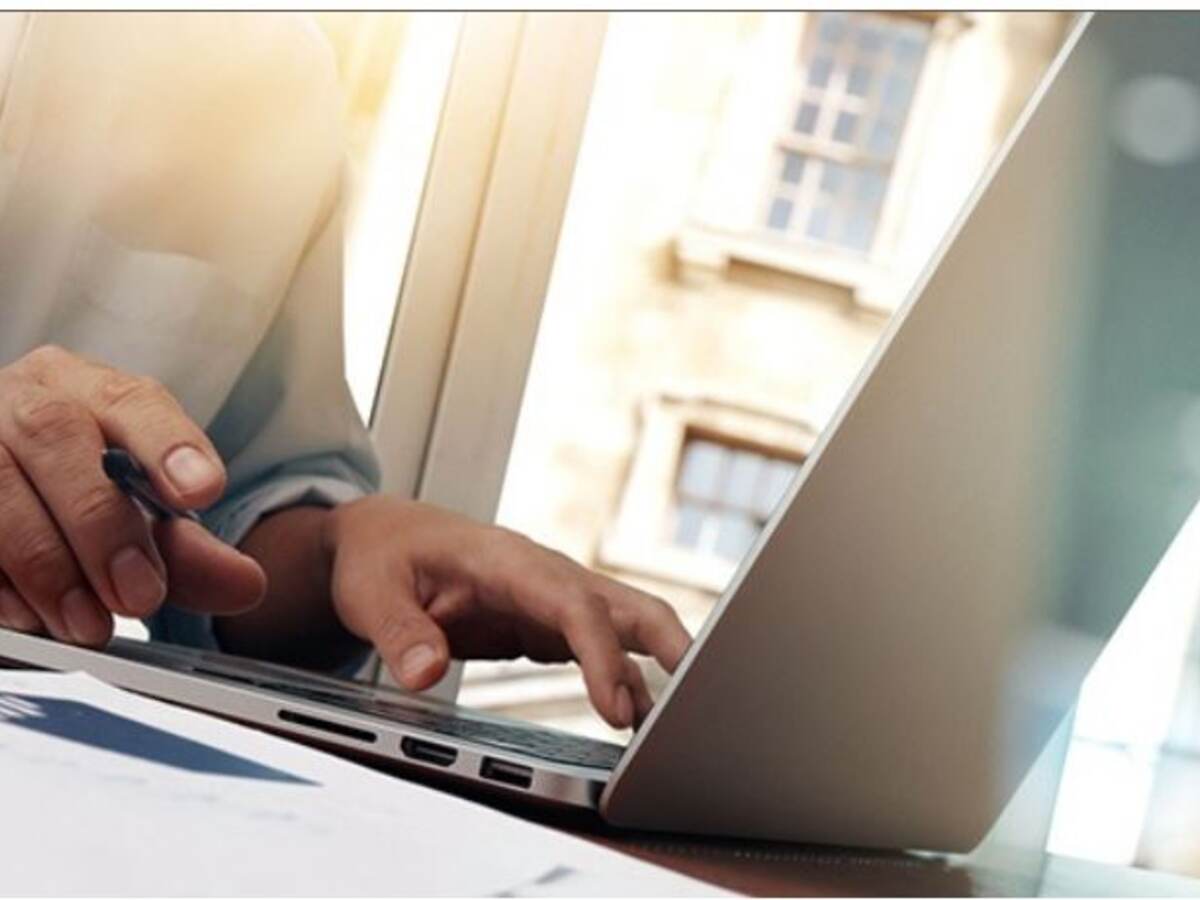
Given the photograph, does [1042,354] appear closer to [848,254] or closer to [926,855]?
[926,855]

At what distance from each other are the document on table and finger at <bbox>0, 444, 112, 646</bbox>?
0.56 feet

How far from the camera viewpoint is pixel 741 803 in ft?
1.10

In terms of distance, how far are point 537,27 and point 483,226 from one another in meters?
0.15

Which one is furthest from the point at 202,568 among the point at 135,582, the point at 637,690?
the point at 637,690

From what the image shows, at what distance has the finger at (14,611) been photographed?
0.48 m

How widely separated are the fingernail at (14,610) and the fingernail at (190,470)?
10 centimetres

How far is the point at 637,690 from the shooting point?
52 cm

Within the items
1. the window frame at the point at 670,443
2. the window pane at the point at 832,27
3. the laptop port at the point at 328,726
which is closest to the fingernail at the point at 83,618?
the laptop port at the point at 328,726

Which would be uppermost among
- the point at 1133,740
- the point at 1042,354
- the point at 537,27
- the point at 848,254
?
the point at 848,254

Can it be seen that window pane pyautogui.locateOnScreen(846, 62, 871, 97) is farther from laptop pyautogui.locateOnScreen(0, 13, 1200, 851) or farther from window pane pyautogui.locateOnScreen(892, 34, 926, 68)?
laptop pyautogui.locateOnScreen(0, 13, 1200, 851)

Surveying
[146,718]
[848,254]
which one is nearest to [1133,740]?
[146,718]

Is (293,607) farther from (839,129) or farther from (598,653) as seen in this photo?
(839,129)

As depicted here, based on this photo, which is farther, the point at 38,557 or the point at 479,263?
the point at 479,263

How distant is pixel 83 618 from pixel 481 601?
0.59 ft
